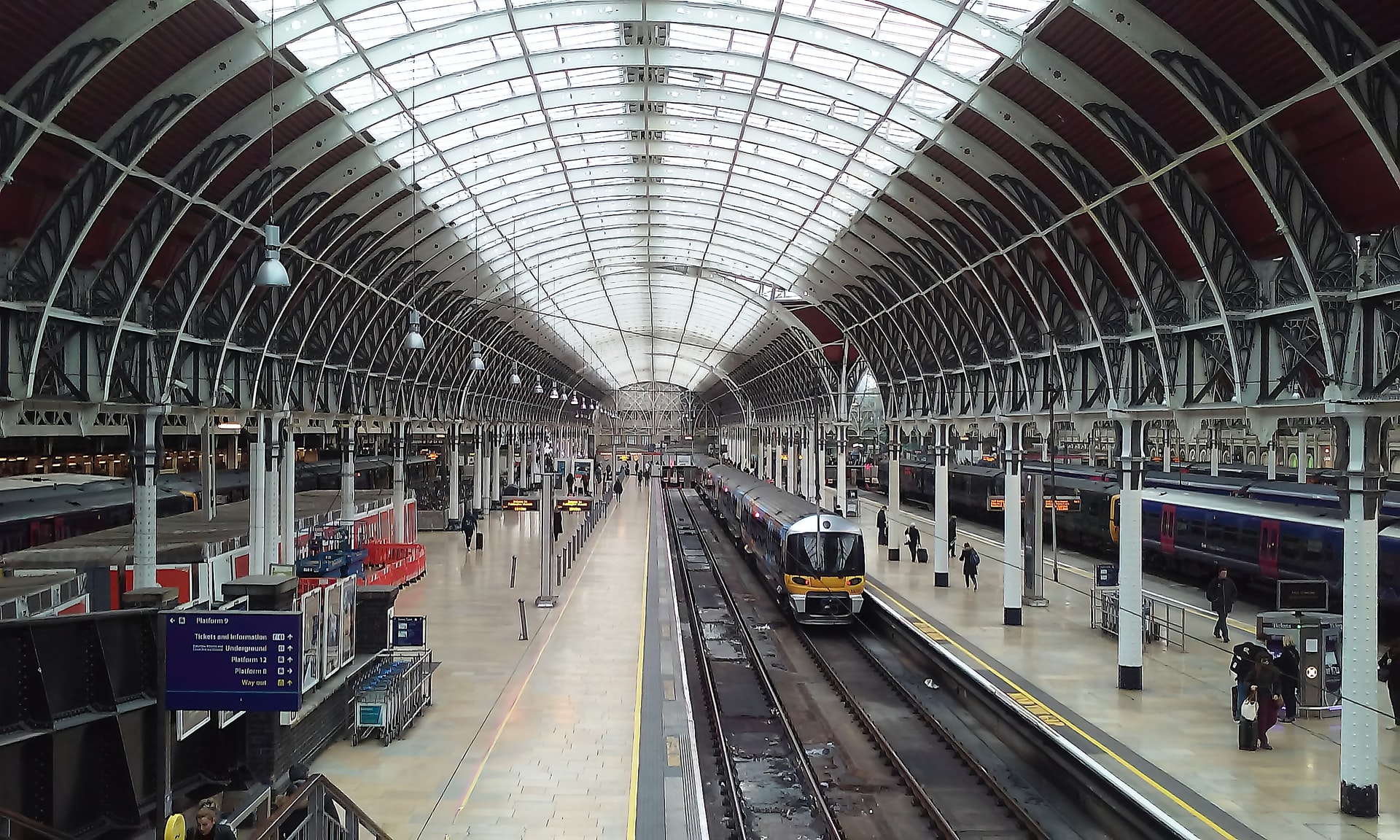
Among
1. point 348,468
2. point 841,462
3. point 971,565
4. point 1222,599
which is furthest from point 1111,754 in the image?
point 841,462

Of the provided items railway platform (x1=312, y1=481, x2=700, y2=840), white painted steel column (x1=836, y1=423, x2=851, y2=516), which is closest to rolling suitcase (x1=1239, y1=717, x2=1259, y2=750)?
railway platform (x1=312, y1=481, x2=700, y2=840)

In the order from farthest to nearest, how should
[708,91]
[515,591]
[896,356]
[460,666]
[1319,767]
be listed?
[896,356] → [515,591] → [708,91] → [460,666] → [1319,767]

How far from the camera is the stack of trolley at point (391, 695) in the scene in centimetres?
1340

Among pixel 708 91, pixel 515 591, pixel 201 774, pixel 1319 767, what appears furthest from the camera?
pixel 515 591

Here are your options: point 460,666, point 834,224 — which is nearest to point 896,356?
point 834,224

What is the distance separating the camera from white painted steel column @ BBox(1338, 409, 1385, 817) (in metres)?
11.4

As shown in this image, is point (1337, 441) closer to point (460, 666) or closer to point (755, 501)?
point (460, 666)

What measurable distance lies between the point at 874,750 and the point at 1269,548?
545 inches

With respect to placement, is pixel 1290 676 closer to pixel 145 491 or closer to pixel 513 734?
pixel 513 734

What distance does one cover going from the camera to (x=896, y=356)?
31.8 m

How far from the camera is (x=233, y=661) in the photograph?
32.0ft

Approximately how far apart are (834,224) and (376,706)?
20303 millimetres

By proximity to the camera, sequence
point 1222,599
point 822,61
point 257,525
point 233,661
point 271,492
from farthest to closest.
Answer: point 271,492, point 257,525, point 822,61, point 1222,599, point 233,661

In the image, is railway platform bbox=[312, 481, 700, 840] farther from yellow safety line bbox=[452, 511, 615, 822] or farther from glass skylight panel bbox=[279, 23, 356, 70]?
glass skylight panel bbox=[279, 23, 356, 70]
